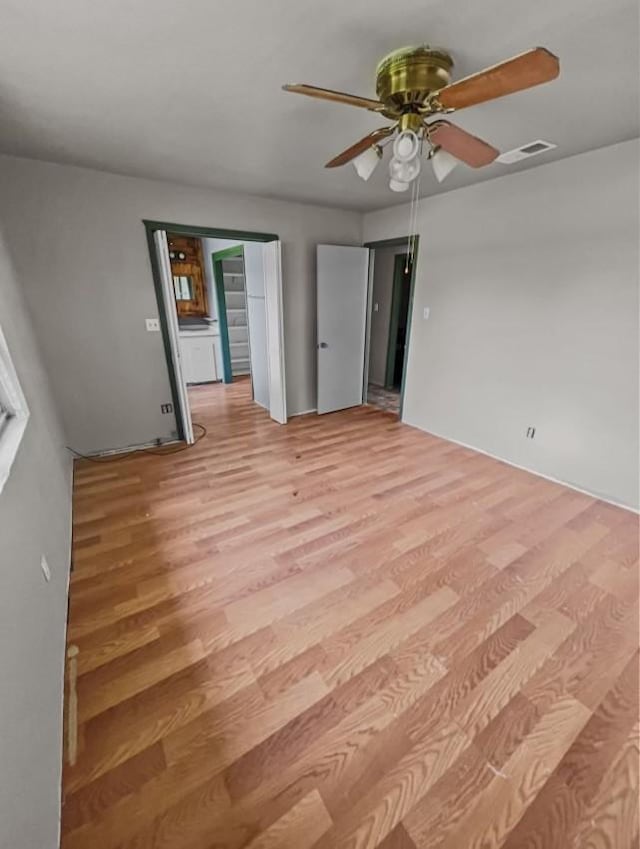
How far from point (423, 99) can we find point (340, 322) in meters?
2.82

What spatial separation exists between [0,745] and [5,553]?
19.8 inches

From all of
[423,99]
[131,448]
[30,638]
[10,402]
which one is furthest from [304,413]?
[30,638]

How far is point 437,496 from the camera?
8.52 feet

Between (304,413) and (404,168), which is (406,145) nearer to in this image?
(404,168)

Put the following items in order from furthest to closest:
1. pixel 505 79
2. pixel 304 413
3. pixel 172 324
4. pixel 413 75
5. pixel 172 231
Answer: pixel 304 413, pixel 172 324, pixel 172 231, pixel 413 75, pixel 505 79

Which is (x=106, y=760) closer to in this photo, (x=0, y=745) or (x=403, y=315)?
(x=0, y=745)

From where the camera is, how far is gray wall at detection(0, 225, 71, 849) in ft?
2.65

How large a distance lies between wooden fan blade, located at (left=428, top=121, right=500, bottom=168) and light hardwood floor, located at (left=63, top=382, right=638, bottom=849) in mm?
2049

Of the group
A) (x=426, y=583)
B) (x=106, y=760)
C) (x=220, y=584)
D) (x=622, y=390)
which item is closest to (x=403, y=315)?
(x=622, y=390)

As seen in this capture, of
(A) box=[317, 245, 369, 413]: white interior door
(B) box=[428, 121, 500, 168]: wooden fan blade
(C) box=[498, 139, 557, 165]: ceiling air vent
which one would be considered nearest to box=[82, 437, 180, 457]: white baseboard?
(A) box=[317, 245, 369, 413]: white interior door

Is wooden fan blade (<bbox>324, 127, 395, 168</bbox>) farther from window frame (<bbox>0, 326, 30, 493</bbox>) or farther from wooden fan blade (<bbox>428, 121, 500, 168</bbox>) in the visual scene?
window frame (<bbox>0, 326, 30, 493</bbox>)

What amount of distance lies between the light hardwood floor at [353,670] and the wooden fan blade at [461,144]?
6.72 feet

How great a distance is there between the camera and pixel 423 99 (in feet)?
4.34

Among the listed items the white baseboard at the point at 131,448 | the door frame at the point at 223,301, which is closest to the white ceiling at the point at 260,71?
the white baseboard at the point at 131,448
